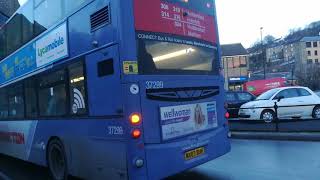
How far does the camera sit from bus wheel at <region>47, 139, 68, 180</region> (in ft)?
29.7

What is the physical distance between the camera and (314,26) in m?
153

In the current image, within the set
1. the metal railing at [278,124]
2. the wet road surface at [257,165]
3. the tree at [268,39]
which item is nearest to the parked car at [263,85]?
the metal railing at [278,124]

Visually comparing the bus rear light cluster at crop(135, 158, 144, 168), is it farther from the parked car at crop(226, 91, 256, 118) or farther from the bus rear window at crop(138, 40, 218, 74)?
the parked car at crop(226, 91, 256, 118)

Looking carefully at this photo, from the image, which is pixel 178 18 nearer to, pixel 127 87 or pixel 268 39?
pixel 127 87

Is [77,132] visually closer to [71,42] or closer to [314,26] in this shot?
[71,42]

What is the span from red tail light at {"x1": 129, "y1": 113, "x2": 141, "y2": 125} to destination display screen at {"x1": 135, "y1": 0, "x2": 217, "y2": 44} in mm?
1324

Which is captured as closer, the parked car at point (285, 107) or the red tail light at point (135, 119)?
the red tail light at point (135, 119)

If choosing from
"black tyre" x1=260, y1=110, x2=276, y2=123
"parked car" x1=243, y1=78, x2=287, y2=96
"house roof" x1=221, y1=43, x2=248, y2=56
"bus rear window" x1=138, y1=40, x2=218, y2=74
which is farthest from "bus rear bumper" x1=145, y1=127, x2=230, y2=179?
"house roof" x1=221, y1=43, x2=248, y2=56

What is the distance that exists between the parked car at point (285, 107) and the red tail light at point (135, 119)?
12.5m

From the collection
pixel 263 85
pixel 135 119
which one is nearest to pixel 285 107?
pixel 135 119

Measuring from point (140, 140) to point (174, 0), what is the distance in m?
2.55

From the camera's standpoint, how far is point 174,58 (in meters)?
7.83

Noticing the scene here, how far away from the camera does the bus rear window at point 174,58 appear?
287 inches

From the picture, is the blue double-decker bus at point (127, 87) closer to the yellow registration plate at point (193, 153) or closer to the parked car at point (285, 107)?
the yellow registration plate at point (193, 153)
